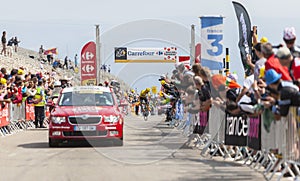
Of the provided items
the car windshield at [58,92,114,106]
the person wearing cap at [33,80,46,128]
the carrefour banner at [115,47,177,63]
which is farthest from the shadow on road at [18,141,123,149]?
the carrefour banner at [115,47,177,63]

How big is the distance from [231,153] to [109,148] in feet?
11.6

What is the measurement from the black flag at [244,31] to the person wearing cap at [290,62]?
7364 mm

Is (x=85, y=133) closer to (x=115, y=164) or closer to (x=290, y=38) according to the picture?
(x=115, y=164)

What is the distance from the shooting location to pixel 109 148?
17297mm

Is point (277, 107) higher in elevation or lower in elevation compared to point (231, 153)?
higher

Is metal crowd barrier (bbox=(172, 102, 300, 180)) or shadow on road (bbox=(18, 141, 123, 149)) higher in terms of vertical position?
metal crowd barrier (bbox=(172, 102, 300, 180))

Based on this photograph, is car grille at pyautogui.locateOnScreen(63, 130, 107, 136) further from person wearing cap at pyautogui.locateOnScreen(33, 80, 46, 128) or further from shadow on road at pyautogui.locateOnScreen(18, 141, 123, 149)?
person wearing cap at pyautogui.locateOnScreen(33, 80, 46, 128)

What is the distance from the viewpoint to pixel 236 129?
1408cm

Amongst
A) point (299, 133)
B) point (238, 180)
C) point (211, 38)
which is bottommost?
point (238, 180)

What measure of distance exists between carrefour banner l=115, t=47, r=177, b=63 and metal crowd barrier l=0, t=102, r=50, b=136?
30561 millimetres

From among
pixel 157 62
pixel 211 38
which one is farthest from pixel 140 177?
pixel 157 62

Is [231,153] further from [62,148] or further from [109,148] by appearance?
[62,148]

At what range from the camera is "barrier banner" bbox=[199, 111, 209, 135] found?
16906 millimetres

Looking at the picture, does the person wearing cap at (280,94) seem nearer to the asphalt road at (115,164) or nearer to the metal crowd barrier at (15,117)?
the asphalt road at (115,164)
